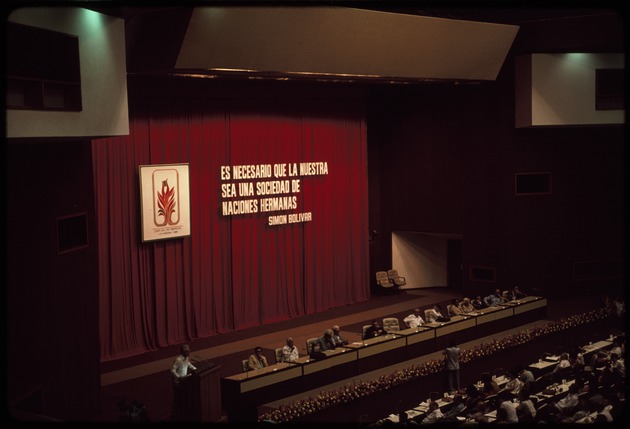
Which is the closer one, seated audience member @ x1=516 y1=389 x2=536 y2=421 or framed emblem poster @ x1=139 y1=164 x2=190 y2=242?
seated audience member @ x1=516 y1=389 x2=536 y2=421

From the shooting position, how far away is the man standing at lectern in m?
10.9

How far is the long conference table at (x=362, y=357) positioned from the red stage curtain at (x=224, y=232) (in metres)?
4.12

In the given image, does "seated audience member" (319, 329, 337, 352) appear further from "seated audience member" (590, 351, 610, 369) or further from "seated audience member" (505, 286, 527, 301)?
"seated audience member" (505, 286, 527, 301)

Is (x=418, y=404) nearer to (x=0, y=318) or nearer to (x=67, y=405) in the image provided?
(x=67, y=405)

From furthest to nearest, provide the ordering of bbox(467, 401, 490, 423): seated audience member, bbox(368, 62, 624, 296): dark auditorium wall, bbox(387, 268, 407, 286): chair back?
bbox(387, 268, 407, 286): chair back
bbox(368, 62, 624, 296): dark auditorium wall
bbox(467, 401, 490, 423): seated audience member

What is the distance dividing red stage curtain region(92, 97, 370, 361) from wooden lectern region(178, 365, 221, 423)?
185 inches

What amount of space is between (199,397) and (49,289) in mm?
2397

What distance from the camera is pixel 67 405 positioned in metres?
11.3

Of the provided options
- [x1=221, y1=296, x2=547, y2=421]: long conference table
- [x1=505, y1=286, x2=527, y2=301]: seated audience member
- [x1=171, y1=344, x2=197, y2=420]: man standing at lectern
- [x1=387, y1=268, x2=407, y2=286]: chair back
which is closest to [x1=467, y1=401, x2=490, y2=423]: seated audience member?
[x1=221, y1=296, x2=547, y2=421]: long conference table

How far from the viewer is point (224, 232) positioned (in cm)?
1780

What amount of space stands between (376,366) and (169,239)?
16.1 feet

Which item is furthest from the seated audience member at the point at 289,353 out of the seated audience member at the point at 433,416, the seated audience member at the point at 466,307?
the seated audience member at the point at 466,307

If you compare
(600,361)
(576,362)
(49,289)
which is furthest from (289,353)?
(600,361)

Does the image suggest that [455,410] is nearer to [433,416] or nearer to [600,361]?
[433,416]
